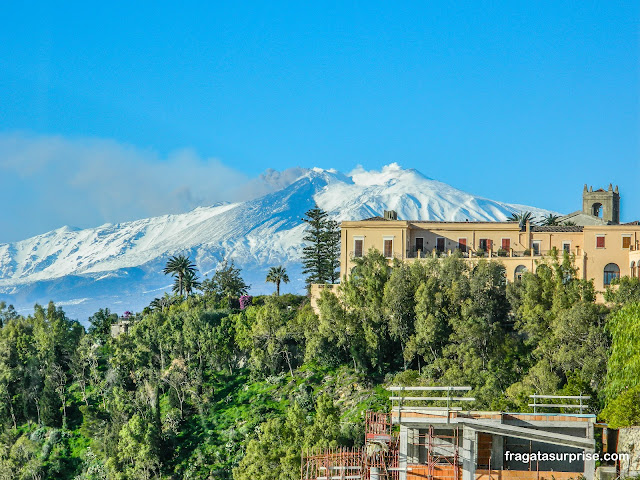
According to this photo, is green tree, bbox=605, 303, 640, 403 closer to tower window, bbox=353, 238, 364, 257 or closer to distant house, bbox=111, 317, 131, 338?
tower window, bbox=353, 238, 364, 257

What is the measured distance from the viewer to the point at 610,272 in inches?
2483

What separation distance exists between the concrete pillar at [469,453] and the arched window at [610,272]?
28.9 metres

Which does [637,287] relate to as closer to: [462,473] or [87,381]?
[462,473]

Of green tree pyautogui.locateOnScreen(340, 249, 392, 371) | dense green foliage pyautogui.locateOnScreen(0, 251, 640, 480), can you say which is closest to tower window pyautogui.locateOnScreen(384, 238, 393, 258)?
green tree pyautogui.locateOnScreen(340, 249, 392, 371)

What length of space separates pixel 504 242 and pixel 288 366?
15847 mm

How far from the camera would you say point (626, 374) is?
48.2 m

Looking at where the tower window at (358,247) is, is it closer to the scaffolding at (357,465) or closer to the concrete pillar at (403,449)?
the scaffolding at (357,465)

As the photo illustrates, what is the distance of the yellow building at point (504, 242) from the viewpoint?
63.4 meters

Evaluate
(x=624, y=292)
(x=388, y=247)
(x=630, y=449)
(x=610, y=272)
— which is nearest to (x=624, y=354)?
(x=624, y=292)

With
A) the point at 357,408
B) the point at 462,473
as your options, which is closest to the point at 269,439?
the point at 357,408

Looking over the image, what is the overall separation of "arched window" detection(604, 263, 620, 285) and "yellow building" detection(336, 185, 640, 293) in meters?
0.03

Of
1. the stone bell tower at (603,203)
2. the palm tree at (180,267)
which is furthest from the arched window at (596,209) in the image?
the palm tree at (180,267)

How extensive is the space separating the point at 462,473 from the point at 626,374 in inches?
571

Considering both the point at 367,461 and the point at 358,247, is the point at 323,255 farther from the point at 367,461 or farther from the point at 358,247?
the point at 367,461
